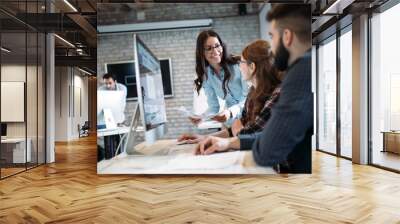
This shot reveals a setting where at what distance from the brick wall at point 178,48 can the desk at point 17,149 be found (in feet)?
6.51

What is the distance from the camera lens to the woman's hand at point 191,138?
5.66 metres

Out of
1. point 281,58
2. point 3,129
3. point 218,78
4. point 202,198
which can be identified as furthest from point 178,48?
point 3,129

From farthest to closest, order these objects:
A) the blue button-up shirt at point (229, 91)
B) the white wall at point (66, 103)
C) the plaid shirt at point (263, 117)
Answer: the white wall at point (66, 103), the blue button-up shirt at point (229, 91), the plaid shirt at point (263, 117)

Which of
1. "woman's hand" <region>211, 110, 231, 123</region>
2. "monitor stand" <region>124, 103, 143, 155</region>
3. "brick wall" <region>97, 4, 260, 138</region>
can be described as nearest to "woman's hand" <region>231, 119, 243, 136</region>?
"woman's hand" <region>211, 110, 231, 123</region>

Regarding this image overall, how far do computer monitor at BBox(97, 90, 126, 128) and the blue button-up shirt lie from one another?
4.19 ft

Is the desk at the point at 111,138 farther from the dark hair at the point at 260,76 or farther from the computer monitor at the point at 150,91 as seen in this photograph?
the dark hair at the point at 260,76

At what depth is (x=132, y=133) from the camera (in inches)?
221

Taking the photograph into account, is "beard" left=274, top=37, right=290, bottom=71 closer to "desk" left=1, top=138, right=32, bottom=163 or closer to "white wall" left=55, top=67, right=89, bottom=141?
"desk" left=1, top=138, right=32, bottom=163

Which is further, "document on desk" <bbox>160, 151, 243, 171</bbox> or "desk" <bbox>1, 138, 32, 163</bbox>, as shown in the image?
"desk" <bbox>1, 138, 32, 163</bbox>

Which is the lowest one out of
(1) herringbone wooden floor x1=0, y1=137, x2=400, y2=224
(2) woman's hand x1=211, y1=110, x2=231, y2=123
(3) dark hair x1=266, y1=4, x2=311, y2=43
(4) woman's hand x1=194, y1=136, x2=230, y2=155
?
(1) herringbone wooden floor x1=0, y1=137, x2=400, y2=224

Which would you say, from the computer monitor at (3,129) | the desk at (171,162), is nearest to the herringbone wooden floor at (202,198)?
the desk at (171,162)

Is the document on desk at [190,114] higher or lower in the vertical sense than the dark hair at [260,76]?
lower

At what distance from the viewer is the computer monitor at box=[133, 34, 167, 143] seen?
5.57 m

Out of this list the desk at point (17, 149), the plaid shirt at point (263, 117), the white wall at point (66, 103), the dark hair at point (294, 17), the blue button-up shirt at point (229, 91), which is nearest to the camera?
the plaid shirt at point (263, 117)
